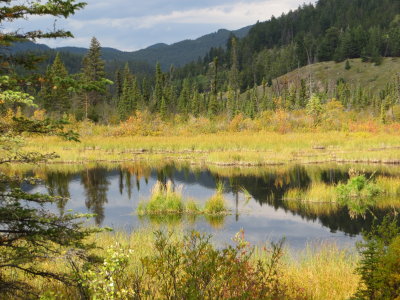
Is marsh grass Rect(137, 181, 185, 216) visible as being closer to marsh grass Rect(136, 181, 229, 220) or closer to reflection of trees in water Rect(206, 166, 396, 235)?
marsh grass Rect(136, 181, 229, 220)

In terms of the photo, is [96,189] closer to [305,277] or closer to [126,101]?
[305,277]

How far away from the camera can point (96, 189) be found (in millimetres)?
24844

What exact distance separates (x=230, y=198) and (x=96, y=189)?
9161mm

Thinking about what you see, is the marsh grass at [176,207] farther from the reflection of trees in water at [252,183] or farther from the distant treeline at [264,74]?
the distant treeline at [264,74]

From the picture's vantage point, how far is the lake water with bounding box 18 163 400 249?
50.6 feet

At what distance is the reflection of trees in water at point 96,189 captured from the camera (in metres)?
→ 20.2

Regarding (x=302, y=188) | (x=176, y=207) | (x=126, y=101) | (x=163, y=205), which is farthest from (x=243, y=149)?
(x=126, y=101)

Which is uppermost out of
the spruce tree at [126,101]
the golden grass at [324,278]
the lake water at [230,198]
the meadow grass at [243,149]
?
the spruce tree at [126,101]

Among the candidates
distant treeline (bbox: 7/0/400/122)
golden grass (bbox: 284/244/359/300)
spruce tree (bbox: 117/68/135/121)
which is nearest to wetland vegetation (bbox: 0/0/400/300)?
golden grass (bbox: 284/244/359/300)

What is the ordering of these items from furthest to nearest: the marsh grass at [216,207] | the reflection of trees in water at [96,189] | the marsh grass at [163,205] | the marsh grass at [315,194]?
1. the reflection of trees in water at [96,189]
2. the marsh grass at [315,194]
3. the marsh grass at [163,205]
4. the marsh grass at [216,207]

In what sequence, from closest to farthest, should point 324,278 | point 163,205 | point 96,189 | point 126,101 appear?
point 324,278
point 163,205
point 96,189
point 126,101

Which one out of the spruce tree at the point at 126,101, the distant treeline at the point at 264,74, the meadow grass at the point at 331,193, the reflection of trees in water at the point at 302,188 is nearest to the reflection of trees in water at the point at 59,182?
the reflection of trees in water at the point at 302,188

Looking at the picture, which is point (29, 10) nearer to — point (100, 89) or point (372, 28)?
point (100, 89)

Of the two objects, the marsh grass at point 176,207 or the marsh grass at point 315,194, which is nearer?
the marsh grass at point 176,207
